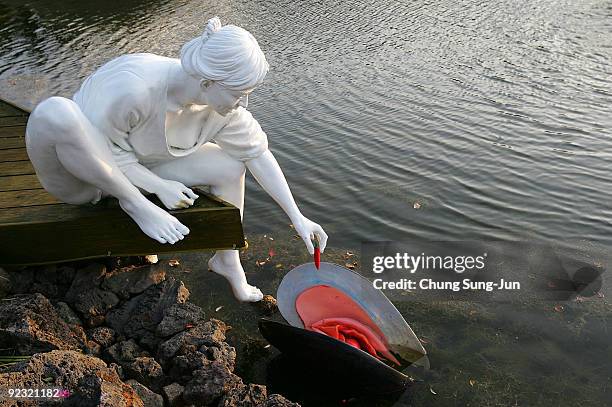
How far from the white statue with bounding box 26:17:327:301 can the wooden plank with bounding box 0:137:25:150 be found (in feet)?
4.75

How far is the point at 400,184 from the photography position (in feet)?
18.0

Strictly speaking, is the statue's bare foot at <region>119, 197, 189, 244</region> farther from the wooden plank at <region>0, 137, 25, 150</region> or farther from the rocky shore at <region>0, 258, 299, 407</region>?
the wooden plank at <region>0, 137, 25, 150</region>

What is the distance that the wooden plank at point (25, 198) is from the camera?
134 inches

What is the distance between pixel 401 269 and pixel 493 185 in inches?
58.8

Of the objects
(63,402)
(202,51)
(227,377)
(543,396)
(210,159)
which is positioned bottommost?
(543,396)

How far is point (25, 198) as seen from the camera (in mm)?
3482

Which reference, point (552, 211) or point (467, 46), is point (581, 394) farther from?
point (467, 46)

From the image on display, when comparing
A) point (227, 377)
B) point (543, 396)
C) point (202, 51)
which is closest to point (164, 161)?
point (202, 51)

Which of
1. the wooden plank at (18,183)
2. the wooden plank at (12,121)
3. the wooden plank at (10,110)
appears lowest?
the wooden plank at (18,183)

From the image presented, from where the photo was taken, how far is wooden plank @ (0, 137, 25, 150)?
14.1ft

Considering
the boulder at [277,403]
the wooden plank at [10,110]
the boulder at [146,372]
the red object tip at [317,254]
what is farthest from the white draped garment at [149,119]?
the wooden plank at [10,110]

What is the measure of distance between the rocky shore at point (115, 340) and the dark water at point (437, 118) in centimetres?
48

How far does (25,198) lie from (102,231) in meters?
0.65

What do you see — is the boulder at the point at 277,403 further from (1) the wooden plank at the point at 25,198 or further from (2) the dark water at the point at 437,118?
(1) the wooden plank at the point at 25,198
